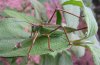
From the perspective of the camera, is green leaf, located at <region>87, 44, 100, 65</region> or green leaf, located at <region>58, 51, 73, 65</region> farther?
green leaf, located at <region>58, 51, 73, 65</region>

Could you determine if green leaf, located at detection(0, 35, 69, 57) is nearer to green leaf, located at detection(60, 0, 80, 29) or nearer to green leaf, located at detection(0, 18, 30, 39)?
green leaf, located at detection(0, 18, 30, 39)

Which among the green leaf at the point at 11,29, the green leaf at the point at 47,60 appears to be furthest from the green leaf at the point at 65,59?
the green leaf at the point at 11,29

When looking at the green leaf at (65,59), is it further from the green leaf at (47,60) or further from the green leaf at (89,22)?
the green leaf at (89,22)

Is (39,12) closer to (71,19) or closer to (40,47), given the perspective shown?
(71,19)

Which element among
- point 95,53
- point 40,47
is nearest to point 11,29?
point 40,47

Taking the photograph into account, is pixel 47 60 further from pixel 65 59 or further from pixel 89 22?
pixel 89 22

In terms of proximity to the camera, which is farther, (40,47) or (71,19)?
(71,19)

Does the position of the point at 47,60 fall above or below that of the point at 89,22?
below

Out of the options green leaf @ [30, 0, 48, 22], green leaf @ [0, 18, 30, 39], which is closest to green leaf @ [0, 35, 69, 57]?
green leaf @ [0, 18, 30, 39]
